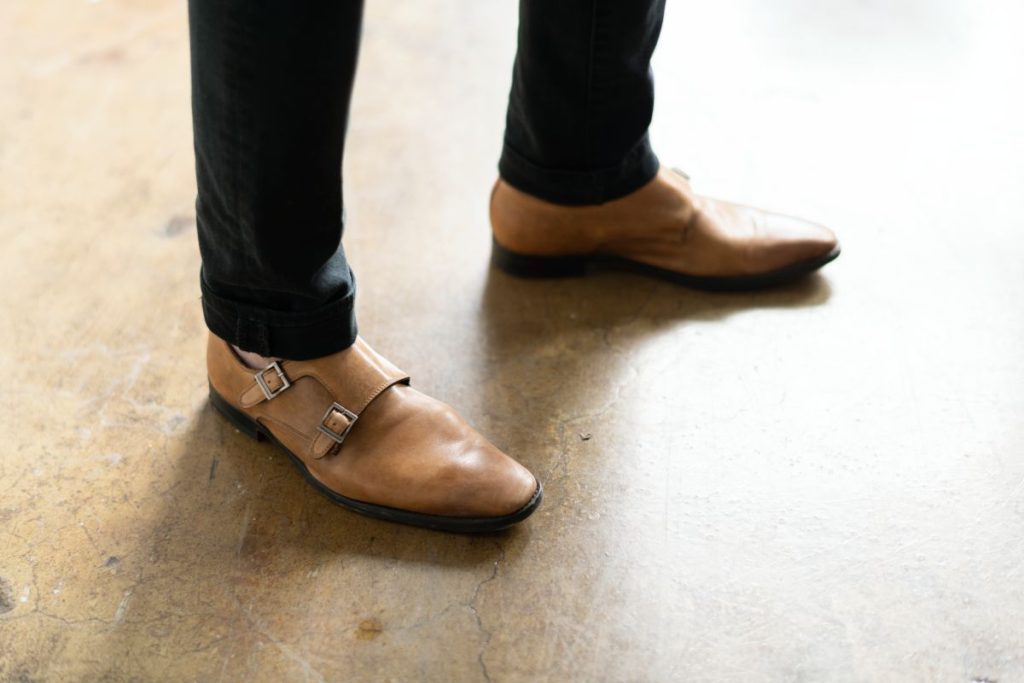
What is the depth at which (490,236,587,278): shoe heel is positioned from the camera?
1412mm

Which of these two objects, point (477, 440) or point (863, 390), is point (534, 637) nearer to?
point (477, 440)

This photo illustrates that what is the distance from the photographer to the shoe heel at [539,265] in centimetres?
141

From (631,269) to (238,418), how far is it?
598mm

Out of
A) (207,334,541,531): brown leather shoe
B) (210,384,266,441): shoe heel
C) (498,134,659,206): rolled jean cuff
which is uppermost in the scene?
(498,134,659,206): rolled jean cuff

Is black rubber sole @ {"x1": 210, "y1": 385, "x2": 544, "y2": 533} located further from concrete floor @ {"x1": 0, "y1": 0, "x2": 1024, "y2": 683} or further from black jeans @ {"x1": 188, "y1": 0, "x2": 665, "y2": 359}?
black jeans @ {"x1": 188, "y1": 0, "x2": 665, "y2": 359}

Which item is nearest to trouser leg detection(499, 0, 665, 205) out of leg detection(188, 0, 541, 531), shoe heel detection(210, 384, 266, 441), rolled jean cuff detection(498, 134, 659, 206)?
rolled jean cuff detection(498, 134, 659, 206)

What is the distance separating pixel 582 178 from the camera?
133cm

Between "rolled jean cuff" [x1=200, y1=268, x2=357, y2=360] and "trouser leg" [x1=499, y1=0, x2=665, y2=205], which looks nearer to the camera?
"rolled jean cuff" [x1=200, y1=268, x2=357, y2=360]

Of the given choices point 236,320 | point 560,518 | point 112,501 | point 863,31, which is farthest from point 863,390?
point 863,31

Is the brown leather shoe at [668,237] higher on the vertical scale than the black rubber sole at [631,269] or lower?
higher

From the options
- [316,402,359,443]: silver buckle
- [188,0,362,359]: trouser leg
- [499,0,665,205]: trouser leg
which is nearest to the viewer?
[188,0,362,359]: trouser leg

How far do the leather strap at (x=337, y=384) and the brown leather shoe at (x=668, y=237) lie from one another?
15.3 inches

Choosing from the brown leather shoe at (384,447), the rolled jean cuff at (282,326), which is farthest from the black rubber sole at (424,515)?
the rolled jean cuff at (282,326)

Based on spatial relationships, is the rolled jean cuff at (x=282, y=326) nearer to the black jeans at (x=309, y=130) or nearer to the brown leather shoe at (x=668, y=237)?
the black jeans at (x=309, y=130)
